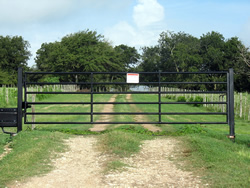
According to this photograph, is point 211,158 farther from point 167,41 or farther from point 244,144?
point 167,41

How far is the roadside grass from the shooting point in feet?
17.8

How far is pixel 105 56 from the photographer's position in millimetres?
69875

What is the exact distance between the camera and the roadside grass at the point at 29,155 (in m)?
5.43

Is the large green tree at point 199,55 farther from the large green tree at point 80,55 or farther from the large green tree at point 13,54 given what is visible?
the large green tree at point 13,54

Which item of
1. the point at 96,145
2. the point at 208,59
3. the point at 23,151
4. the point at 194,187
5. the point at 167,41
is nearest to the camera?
the point at 194,187

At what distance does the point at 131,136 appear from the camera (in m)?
8.26

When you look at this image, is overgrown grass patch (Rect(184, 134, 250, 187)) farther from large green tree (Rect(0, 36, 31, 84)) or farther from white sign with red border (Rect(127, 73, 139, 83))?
large green tree (Rect(0, 36, 31, 84))

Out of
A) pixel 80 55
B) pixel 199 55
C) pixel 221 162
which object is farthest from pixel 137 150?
pixel 199 55

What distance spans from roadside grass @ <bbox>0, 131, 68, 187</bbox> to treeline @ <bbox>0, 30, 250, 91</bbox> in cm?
4257

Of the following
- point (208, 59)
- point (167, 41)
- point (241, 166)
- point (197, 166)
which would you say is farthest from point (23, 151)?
point (167, 41)

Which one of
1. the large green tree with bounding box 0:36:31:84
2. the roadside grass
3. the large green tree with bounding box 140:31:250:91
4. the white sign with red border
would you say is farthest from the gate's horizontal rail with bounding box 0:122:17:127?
the large green tree with bounding box 0:36:31:84

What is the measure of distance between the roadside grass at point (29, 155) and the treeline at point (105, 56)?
42.6 m

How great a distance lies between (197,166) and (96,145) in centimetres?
274

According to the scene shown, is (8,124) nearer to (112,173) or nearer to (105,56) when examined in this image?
(112,173)
